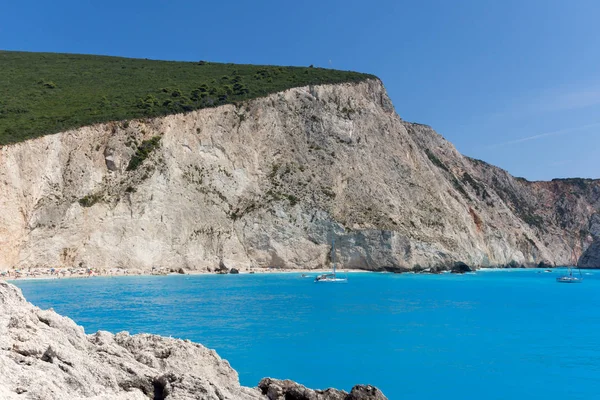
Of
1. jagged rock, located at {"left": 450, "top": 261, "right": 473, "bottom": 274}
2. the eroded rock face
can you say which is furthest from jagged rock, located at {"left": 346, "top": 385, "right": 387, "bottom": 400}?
the eroded rock face

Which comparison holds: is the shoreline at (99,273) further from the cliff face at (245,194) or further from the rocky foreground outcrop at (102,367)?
the rocky foreground outcrop at (102,367)

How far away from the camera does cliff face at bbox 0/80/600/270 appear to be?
157 feet

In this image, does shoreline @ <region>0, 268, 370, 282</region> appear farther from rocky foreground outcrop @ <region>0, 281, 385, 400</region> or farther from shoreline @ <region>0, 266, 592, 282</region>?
rocky foreground outcrop @ <region>0, 281, 385, 400</region>

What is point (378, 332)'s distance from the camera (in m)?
21.2

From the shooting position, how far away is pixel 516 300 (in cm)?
3722

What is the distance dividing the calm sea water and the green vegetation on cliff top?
73.4ft

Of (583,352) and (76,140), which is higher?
(76,140)

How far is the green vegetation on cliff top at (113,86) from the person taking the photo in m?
54.1

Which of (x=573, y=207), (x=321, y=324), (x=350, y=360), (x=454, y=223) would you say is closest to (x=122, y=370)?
(x=350, y=360)

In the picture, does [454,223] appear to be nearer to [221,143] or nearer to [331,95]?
[331,95]

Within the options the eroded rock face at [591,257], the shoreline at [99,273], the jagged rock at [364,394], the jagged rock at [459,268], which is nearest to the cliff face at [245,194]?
the shoreline at [99,273]

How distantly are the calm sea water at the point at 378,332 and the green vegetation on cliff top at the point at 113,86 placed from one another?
73.4ft

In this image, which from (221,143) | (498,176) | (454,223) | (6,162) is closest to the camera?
(6,162)

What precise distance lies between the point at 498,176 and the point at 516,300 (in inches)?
3197
